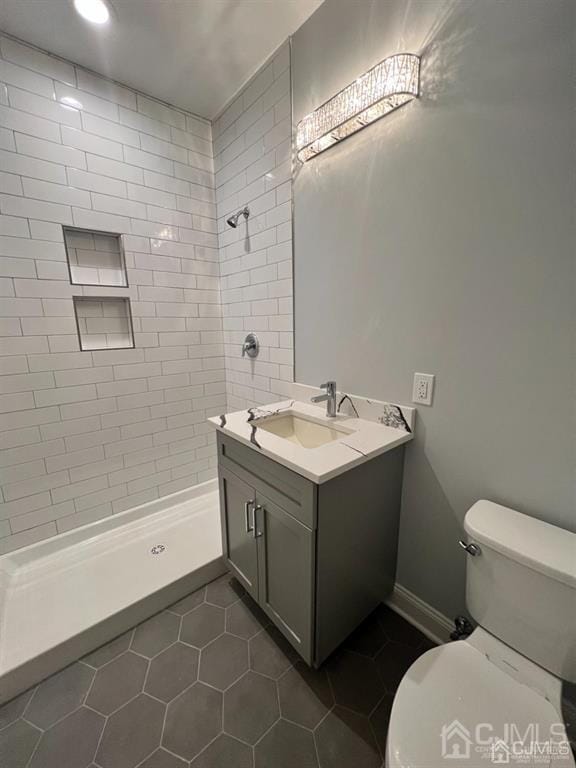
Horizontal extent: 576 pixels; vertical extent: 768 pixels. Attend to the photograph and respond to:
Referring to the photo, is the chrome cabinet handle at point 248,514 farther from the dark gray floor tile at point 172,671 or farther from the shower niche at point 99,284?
the shower niche at point 99,284

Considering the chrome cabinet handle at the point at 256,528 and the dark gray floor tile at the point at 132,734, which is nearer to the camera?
the dark gray floor tile at the point at 132,734

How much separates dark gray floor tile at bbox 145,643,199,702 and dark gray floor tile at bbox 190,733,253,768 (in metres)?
0.22

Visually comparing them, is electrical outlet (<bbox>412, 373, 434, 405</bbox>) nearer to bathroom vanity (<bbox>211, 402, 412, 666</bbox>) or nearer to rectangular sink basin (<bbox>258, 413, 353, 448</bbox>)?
bathroom vanity (<bbox>211, 402, 412, 666</bbox>)

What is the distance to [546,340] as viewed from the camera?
873 millimetres

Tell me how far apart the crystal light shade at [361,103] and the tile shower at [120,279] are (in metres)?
0.26

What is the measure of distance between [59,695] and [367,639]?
1220 millimetres

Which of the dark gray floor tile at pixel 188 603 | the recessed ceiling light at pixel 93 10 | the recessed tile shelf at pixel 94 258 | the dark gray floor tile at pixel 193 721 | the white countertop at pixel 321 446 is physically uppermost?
the recessed ceiling light at pixel 93 10

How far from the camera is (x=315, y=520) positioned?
0.97m

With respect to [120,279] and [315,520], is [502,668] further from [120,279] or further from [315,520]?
[120,279]

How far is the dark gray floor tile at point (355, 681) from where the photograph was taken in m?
1.08

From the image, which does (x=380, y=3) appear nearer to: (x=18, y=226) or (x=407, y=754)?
(x=18, y=226)

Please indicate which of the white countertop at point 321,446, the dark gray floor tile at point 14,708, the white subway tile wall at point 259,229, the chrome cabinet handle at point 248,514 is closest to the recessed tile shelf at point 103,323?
the white subway tile wall at point 259,229

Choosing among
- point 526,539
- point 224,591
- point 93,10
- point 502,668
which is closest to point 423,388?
point 526,539
